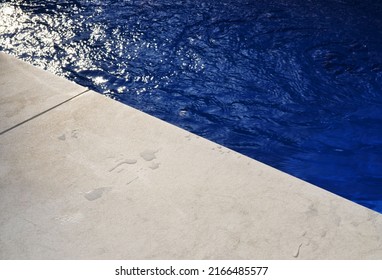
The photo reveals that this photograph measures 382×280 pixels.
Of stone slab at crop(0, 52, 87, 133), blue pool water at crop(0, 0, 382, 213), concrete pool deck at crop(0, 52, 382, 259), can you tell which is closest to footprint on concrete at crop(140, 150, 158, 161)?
concrete pool deck at crop(0, 52, 382, 259)

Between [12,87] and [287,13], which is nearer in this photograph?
[12,87]

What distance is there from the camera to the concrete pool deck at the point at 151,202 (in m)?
1.36

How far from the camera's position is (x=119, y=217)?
1.49 metres

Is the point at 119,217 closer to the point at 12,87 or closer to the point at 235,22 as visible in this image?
the point at 12,87

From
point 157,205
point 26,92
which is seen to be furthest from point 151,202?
point 26,92

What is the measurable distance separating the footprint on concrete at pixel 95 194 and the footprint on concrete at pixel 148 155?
0.26 m

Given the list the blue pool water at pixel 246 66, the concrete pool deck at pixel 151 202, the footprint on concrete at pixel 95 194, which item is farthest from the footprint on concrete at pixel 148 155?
the blue pool water at pixel 246 66

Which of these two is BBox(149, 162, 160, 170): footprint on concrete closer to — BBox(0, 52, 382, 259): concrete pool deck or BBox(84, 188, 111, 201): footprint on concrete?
BBox(0, 52, 382, 259): concrete pool deck

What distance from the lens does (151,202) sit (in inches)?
61.3

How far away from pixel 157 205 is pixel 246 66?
240 cm

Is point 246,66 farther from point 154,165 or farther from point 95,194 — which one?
point 95,194

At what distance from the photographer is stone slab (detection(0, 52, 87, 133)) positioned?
2193 millimetres
